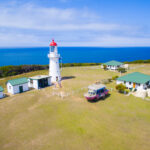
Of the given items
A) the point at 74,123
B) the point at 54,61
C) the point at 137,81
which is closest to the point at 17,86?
the point at 54,61

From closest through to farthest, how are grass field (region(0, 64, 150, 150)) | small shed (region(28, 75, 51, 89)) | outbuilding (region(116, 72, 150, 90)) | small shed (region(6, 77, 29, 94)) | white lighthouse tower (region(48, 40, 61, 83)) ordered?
1. grass field (region(0, 64, 150, 150))
2. small shed (region(6, 77, 29, 94))
3. outbuilding (region(116, 72, 150, 90))
4. small shed (region(28, 75, 51, 89))
5. white lighthouse tower (region(48, 40, 61, 83))

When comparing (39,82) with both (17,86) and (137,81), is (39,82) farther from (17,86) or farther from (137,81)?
(137,81)

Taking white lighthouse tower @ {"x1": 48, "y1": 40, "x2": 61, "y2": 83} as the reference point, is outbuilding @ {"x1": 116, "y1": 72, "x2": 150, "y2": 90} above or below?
below

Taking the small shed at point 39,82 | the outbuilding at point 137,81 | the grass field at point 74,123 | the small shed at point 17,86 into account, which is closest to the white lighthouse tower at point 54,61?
the small shed at point 39,82

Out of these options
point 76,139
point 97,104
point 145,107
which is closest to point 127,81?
point 145,107

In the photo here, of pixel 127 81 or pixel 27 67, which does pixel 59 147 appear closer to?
pixel 127 81

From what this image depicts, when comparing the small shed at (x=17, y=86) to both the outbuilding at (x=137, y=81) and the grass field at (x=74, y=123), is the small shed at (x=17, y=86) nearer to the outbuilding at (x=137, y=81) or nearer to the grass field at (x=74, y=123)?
the grass field at (x=74, y=123)

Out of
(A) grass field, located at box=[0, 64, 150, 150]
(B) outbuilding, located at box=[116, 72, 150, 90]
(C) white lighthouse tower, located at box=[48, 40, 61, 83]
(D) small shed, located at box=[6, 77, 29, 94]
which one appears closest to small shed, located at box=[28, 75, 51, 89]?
(D) small shed, located at box=[6, 77, 29, 94]

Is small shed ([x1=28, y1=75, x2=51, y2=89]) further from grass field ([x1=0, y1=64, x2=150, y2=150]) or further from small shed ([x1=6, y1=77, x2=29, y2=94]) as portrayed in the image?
grass field ([x1=0, y1=64, x2=150, y2=150])

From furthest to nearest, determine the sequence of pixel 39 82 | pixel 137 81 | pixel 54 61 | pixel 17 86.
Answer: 1. pixel 54 61
2. pixel 39 82
3. pixel 137 81
4. pixel 17 86
